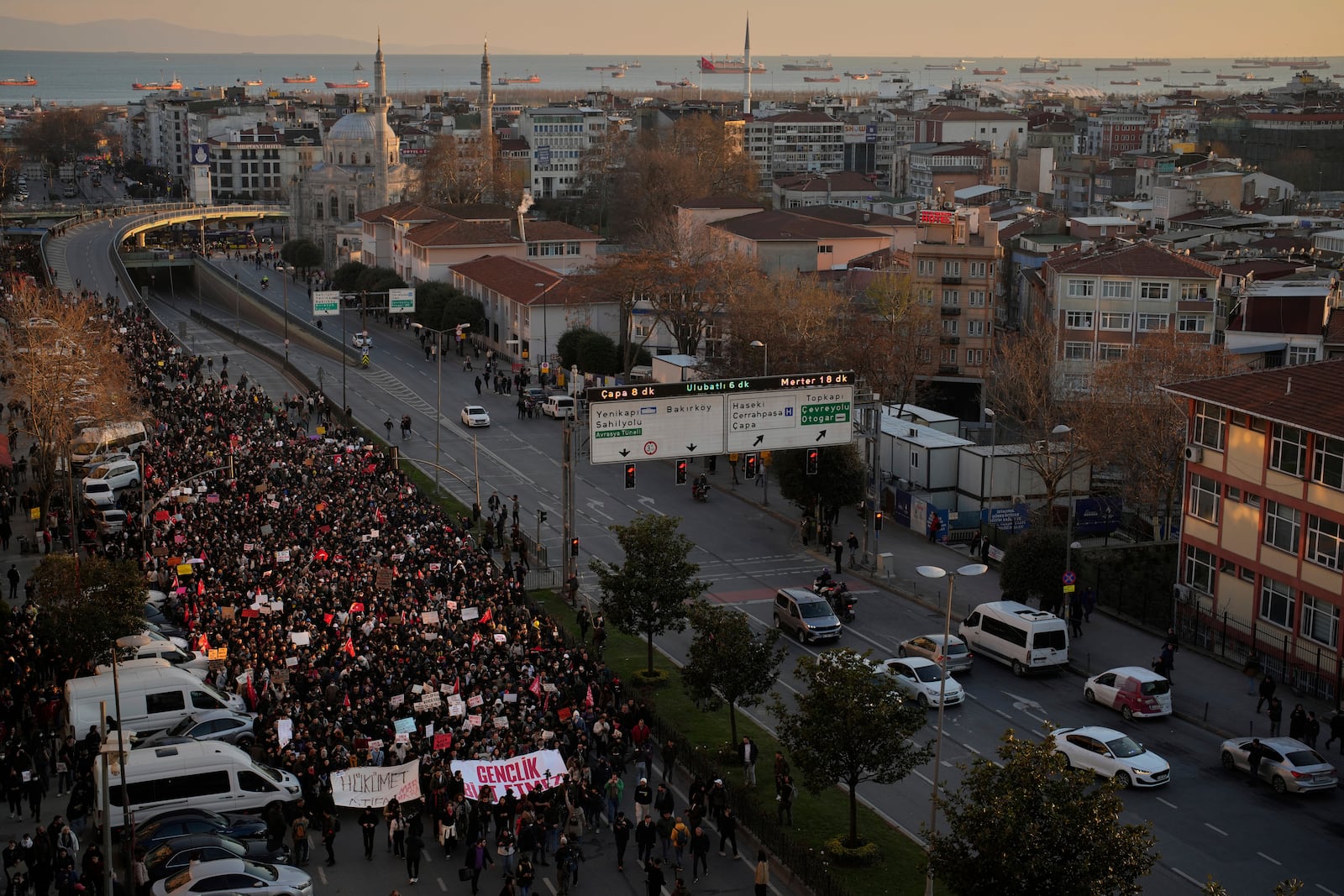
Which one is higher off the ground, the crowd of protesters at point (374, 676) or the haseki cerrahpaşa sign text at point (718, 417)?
the haseki cerrahpaşa sign text at point (718, 417)

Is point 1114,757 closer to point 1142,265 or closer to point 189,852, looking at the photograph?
point 189,852

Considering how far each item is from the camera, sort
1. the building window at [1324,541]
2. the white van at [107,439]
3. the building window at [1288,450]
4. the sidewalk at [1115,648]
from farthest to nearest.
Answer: the white van at [107,439]
the building window at [1288,450]
the building window at [1324,541]
the sidewalk at [1115,648]

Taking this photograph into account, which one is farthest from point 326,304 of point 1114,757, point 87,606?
point 1114,757

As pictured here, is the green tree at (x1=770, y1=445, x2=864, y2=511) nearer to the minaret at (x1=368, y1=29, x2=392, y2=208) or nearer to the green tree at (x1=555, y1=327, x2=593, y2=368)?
the green tree at (x1=555, y1=327, x2=593, y2=368)

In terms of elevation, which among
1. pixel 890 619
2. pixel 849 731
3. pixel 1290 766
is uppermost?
pixel 849 731

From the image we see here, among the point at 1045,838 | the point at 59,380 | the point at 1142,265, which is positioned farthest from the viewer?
the point at 1142,265

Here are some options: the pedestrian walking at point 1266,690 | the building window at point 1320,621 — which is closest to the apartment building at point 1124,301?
the building window at point 1320,621

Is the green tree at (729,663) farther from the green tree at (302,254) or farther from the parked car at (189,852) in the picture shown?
the green tree at (302,254)

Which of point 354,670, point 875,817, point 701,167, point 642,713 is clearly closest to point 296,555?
point 354,670
